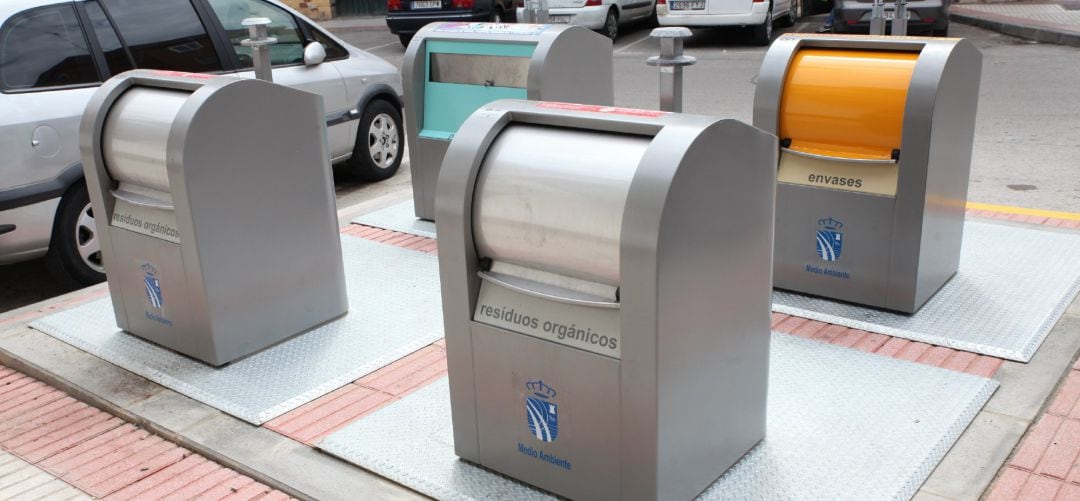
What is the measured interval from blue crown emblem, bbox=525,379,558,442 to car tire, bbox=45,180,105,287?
3406 millimetres

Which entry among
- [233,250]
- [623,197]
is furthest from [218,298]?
[623,197]

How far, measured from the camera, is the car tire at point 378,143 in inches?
305

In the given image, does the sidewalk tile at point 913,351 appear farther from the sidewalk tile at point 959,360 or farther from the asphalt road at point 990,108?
the asphalt road at point 990,108

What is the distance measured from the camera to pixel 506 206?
3.20 meters

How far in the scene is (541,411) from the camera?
3256 mm

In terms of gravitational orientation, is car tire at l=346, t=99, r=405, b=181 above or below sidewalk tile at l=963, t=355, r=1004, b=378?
above

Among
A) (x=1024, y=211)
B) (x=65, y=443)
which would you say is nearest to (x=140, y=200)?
(x=65, y=443)

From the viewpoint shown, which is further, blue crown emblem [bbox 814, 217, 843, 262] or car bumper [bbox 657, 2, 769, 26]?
car bumper [bbox 657, 2, 769, 26]

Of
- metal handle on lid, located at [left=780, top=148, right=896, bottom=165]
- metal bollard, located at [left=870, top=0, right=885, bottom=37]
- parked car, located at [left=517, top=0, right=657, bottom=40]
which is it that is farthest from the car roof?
parked car, located at [left=517, top=0, right=657, bottom=40]

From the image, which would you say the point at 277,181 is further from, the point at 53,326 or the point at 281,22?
the point at 281,22

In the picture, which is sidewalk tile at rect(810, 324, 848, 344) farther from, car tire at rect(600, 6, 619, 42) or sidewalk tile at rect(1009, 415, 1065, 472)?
car tire at rect(600, 6, 619, 42)

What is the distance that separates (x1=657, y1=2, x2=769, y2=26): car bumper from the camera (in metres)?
14.8

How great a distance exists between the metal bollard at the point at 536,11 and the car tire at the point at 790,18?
1111 centimetres

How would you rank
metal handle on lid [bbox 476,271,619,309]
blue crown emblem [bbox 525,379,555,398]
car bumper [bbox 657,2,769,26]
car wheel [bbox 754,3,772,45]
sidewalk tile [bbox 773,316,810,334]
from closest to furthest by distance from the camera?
metal handle on lid [bbox 476,271,619,309]
blue crown emblem [bbox 525,379,555,398]
sidewalk tile [bbox 773,316,810,334]
car bumper [bbox 657,2,769,26]
car wheel [bbox 754,3,772,45]
